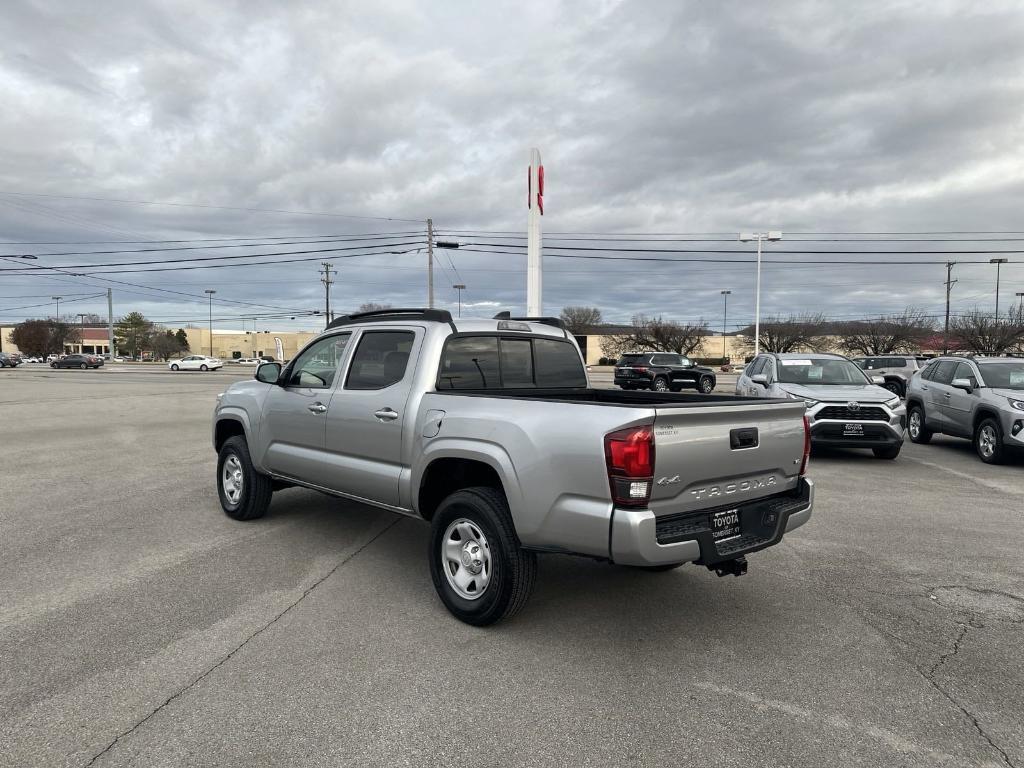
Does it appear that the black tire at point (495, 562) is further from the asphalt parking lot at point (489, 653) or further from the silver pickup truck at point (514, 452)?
the asphalt parking lot at point (489, 653)

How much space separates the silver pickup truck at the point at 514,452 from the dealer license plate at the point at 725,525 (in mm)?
10

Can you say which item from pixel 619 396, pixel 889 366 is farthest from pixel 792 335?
pixel 619 396

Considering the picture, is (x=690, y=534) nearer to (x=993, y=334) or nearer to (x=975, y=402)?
(x=975, y=402)

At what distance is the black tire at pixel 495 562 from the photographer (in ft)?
12.0

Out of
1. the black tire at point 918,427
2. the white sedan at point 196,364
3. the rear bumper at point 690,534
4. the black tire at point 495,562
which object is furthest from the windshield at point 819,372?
the white sedan at point 196,364

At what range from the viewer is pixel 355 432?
4.82 meters

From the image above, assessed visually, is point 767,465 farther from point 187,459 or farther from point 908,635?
point 187,459

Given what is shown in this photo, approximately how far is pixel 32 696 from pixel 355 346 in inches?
114

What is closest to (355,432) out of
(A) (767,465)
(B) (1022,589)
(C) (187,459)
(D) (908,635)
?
(A) (767,465)

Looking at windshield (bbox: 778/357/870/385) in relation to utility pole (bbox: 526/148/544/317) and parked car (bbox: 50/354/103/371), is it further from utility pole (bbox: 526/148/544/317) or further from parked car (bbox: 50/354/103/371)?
parked car (bbox: 50/354/103/371)

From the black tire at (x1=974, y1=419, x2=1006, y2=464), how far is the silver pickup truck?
7.50 meters

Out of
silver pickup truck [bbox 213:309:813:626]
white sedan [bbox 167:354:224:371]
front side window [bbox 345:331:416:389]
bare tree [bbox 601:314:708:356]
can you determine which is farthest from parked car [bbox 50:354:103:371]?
front side window [bbox 345:331:416:389]

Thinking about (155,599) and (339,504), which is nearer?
(155,599)

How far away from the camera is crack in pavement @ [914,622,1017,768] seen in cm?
270
